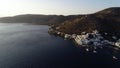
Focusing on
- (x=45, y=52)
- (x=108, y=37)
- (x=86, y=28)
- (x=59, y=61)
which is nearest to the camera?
(x=59, y=61)

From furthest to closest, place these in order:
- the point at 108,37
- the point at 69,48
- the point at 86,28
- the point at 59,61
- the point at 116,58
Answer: the point at 86,28, the point at 108,37, the point at 69,48, the point at 116,58, the point at 59,61

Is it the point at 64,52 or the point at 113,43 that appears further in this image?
the point at 113,43

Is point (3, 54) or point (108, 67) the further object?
point (3, 54)

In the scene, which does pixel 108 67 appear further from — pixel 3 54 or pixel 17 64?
pixel 3 54

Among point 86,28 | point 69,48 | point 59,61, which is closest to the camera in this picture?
point 59,61

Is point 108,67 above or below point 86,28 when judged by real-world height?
below

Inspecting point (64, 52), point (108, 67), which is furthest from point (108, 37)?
point (108, 67)

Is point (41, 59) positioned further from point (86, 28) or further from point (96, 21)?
point (96, 21)

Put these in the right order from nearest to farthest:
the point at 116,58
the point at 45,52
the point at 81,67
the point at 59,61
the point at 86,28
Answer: the point at 81,67
the point at 59,61
the point at 116,58
the point at 45,52
the point at 86,28

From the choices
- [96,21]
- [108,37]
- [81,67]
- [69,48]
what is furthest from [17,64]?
[96,21]
